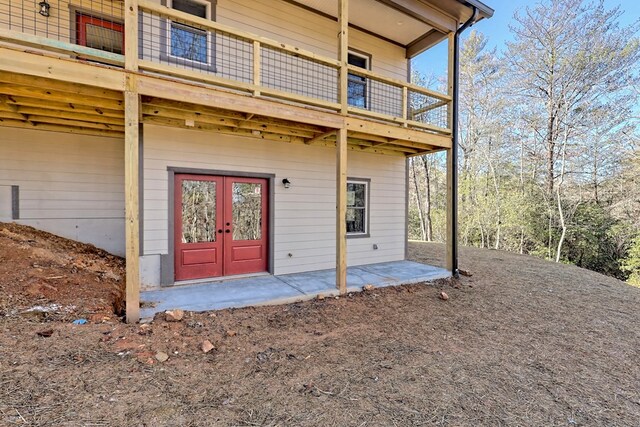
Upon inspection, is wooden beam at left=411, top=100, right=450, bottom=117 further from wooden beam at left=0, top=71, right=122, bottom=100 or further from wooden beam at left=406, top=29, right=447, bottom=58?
wooden beam at left=0, top=71, right=122, bottom=100

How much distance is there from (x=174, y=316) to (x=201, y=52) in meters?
4.63

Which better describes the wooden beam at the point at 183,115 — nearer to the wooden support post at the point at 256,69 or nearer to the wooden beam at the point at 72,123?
the wooden support post at the point at 256,69

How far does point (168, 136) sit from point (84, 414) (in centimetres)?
434

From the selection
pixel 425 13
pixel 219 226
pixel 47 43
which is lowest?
pixel 219 226

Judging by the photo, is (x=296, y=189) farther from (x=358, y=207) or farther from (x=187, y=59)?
(x=187, y=59)

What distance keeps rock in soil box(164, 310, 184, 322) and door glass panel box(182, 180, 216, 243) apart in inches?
76.4

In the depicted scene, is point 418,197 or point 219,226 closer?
point 219,226

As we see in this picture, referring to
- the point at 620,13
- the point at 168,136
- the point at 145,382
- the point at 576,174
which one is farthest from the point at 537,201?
the point at 145,382

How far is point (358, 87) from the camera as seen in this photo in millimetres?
7430

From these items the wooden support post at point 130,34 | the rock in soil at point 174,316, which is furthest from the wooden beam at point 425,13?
the rock in soil at point 174,316

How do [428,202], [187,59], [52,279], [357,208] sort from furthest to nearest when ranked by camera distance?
[428,202] < [357,208] < [187,59] < [52,279]

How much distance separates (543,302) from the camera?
5.43m

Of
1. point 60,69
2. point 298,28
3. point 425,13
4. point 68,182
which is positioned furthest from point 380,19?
point 68,182

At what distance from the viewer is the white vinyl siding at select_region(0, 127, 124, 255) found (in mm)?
5535
